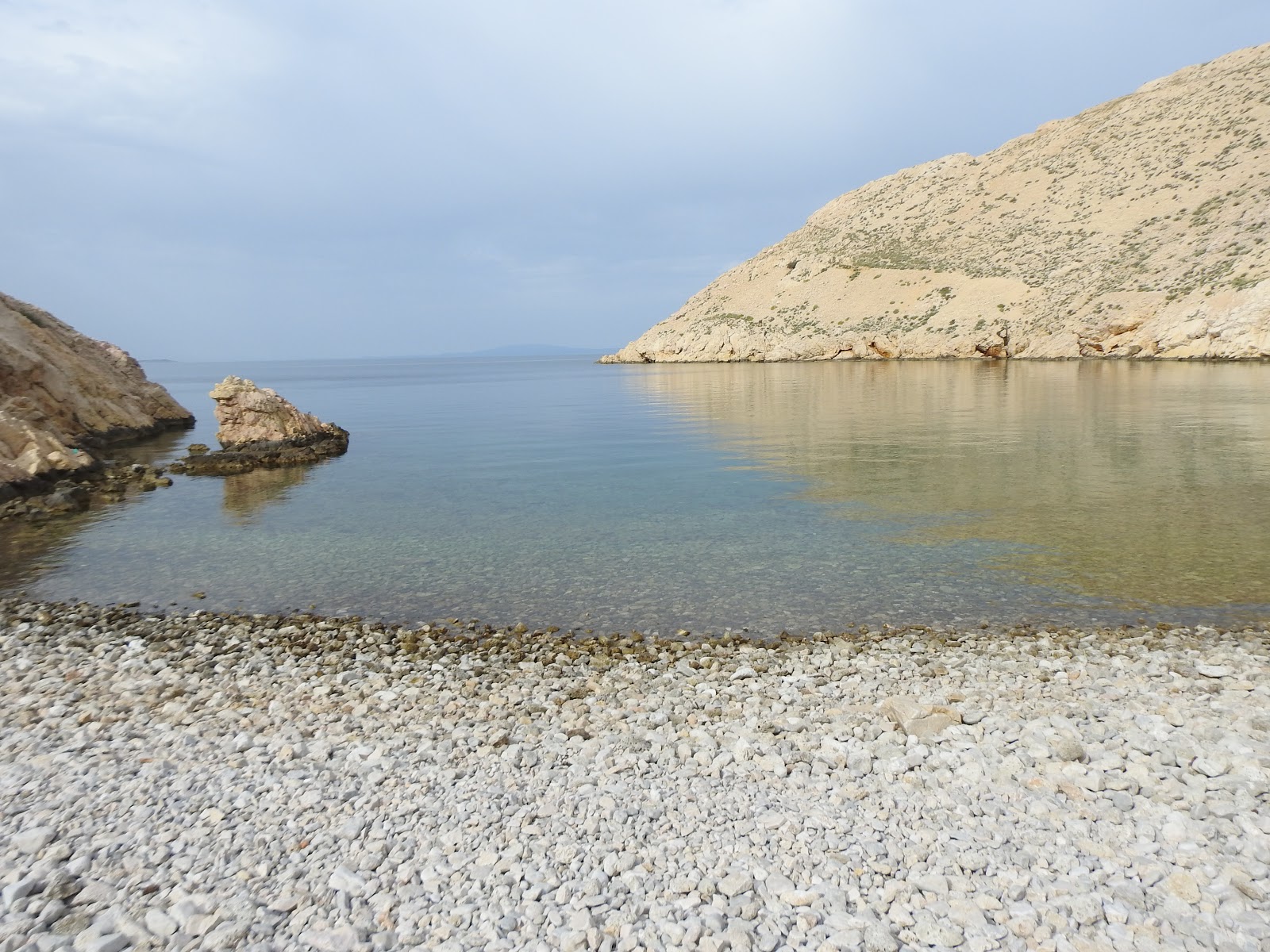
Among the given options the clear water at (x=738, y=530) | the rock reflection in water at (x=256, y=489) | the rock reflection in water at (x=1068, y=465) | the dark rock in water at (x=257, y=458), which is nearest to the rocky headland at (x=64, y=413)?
the dark rock in water at (x=257, y=458)

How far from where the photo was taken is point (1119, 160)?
100062mm

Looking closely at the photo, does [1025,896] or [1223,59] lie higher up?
[1223,59]

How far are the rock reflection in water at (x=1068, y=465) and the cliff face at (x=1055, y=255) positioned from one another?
21.5 m

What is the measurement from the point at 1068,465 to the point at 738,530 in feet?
42.7

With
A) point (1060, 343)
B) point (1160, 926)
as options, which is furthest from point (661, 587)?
point (1060, 343)

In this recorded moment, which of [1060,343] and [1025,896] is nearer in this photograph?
[1025,896]

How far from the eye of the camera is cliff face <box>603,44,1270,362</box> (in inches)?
2864

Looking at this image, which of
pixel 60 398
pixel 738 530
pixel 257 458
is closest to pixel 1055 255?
pixel 738 530

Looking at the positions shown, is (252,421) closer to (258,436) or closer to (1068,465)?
(258,436)

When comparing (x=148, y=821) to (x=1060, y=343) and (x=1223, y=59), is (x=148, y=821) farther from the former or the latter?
(x=1223, y=59)

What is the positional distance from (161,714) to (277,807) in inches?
121

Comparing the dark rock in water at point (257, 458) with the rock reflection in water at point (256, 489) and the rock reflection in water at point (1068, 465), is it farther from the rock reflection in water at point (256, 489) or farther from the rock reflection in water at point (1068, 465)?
the rock reflection in water at point (1068, 465)

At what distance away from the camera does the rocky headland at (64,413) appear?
23172 millimetres

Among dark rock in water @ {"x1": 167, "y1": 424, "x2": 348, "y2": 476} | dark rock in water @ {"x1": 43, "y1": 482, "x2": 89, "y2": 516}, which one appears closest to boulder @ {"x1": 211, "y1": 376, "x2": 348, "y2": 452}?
dark rock in water @ {"x1": 167, "y1": 424, "x2": 348, "y2": 476}
